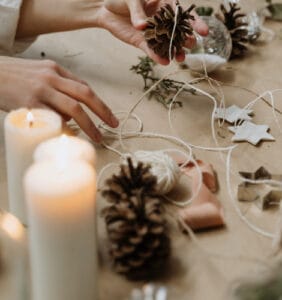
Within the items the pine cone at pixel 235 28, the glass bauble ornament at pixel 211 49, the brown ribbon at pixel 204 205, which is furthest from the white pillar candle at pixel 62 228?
the pine cone at pixel 235 28

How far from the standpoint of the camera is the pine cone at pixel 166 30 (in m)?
0.92

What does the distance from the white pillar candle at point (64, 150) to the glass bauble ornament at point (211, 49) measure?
1.48 feet

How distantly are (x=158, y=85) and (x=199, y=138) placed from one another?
0.16m

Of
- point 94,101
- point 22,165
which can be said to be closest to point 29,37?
point 94,101

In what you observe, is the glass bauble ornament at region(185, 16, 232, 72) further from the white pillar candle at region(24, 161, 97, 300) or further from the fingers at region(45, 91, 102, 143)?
the white pillar candle at region(24, 161, 97, 300)

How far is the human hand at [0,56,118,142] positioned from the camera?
86cm

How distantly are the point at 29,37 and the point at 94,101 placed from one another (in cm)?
32

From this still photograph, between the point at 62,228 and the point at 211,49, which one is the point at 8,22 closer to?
the point at 211,49

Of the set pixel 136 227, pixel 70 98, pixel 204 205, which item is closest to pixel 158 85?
pixel 70 98

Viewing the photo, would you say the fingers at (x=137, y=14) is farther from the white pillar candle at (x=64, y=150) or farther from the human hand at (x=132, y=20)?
the white pillar candle at (x=64, y=150)

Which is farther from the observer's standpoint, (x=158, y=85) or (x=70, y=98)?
(x=158, y=85)

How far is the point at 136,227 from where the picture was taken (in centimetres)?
63

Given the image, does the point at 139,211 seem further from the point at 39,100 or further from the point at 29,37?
the point at 29,37

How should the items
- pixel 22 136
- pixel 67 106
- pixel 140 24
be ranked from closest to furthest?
1. pixel 22 136
2. pixel 67 106
3. pixel 140 24
